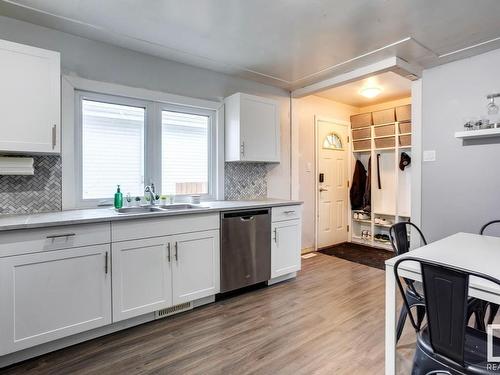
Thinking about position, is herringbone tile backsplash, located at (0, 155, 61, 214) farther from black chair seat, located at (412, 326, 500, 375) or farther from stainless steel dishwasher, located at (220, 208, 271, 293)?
black chair seat, located at (412, 326, 500, 375)

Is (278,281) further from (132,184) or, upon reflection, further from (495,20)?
(495,20)

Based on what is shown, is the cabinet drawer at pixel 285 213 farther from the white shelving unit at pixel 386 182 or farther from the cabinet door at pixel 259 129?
the white shelving unit at pixel 386 182

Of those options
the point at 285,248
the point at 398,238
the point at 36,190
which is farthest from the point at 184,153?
the point at 398,238

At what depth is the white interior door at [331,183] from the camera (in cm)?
447

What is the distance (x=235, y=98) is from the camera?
3096mm

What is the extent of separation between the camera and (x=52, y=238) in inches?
70.6

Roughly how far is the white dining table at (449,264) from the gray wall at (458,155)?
1277 millimetres

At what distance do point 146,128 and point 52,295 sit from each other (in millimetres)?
1629

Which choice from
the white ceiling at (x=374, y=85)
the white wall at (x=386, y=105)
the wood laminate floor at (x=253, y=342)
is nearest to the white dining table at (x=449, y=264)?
the wood laminate floor at (x=253, y=342)

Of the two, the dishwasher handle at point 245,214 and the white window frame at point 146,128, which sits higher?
the white window frame at point 146,128

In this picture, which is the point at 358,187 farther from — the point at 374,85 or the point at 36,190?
the point at 36,190

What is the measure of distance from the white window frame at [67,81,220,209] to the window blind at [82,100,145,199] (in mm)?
48

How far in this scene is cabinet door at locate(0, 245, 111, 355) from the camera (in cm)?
168

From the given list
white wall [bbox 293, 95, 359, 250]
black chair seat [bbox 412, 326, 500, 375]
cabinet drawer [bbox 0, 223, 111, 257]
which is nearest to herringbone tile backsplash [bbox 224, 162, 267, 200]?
white wall [bbox 293, 95, 359, 250]
